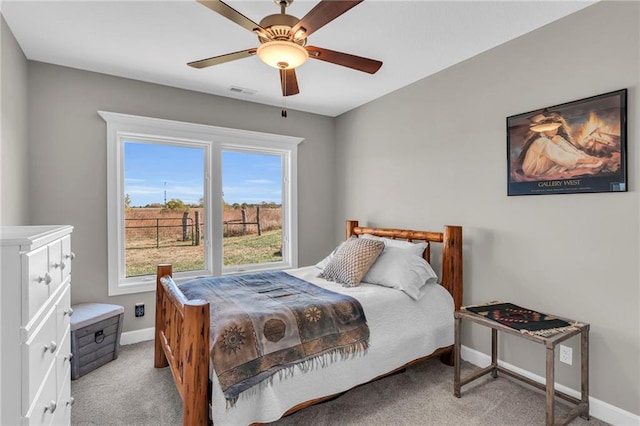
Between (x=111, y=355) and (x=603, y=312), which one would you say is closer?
(x=603, y=312)

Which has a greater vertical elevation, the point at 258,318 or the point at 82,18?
the point at 82,18

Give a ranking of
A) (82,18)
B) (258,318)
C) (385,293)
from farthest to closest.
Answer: (385,293) < (82,18) < (258,318)

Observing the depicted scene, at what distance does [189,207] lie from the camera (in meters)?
3.75

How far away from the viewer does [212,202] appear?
3.81 metres

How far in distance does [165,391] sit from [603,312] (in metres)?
3.05

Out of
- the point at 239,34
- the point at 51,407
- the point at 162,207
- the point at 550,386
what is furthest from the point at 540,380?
the point at 162,207

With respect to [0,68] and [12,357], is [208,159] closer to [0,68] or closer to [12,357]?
[0,68]

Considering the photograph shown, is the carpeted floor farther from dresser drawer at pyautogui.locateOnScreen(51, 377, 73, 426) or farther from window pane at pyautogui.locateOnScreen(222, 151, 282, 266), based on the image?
window pane at pyautogui.locateOnScreen(222, 151, 282, 266)

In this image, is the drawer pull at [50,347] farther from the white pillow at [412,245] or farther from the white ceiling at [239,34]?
the white pillow at [412,245]

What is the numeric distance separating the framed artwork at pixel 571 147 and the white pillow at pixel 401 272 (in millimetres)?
924

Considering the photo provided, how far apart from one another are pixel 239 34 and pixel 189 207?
199cm

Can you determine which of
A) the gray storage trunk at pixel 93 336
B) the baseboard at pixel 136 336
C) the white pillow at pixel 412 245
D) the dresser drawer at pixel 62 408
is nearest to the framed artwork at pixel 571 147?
the white pillow at pixel 412 245

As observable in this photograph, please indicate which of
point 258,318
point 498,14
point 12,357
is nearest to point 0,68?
point 12,357

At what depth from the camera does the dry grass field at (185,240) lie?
3.50m
